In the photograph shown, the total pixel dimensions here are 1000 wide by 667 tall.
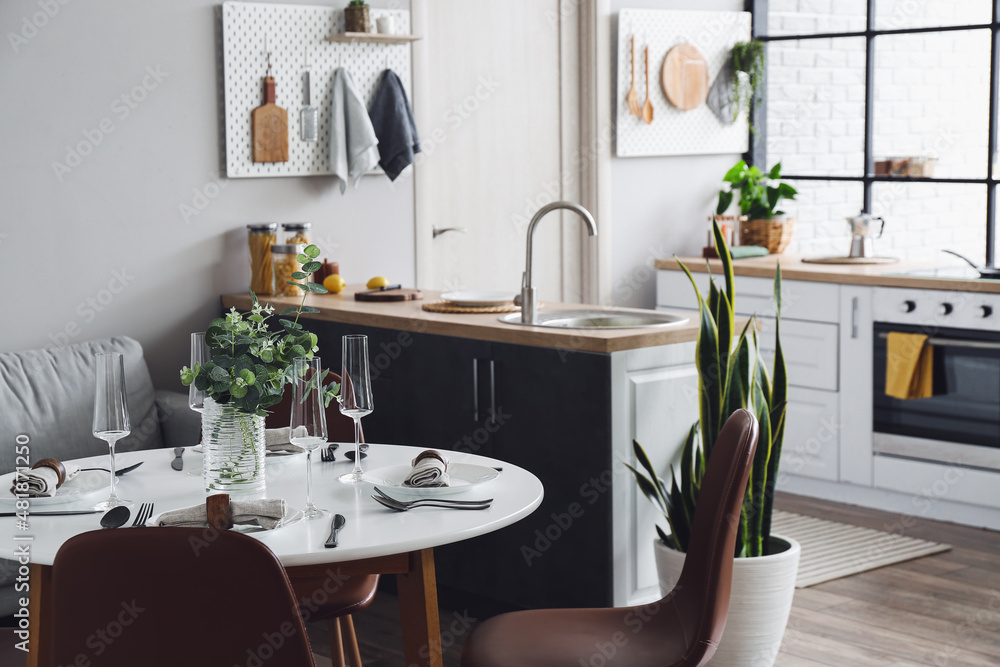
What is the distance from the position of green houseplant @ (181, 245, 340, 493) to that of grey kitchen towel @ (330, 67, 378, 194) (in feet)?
6.57

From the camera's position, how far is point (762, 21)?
5246 millimetres

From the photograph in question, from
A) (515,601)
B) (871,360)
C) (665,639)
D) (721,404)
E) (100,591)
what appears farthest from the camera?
(871,360)

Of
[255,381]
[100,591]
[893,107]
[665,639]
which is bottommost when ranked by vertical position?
[665,639]

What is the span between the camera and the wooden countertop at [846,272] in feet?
13.0

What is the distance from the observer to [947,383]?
4039 mm

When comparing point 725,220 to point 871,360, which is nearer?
point 871,360

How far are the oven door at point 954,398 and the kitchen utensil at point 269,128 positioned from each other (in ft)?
7.40

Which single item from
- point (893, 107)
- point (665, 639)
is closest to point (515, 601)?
point (665, 639)

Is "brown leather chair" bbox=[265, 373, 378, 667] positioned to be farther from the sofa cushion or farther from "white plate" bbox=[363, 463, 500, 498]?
the sofa cushion

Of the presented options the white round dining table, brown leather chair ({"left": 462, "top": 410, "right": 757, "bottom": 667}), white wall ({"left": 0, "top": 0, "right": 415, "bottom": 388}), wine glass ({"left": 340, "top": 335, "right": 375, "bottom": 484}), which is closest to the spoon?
the white round dining table

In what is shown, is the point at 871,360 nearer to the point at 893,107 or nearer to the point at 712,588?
the point at 893,107

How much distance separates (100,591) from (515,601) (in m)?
1.82

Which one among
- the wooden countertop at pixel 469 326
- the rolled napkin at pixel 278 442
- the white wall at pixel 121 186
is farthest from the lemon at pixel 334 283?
the rolled napkin at pixel 278 442

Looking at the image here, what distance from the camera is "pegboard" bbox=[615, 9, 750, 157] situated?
15.8 feet
